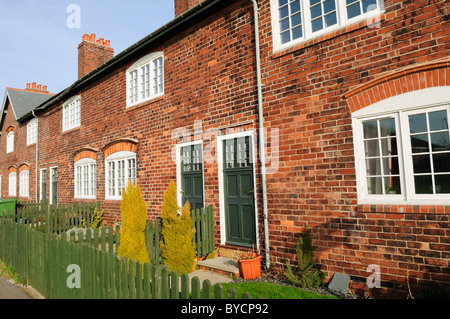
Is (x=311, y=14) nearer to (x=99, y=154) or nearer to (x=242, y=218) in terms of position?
(x=242, y=218)

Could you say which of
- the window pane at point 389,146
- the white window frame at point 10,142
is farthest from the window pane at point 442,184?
the white window frame at point 10,142

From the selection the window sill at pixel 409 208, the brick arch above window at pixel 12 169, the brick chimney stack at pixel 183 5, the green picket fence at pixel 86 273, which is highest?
the brick chimney stack at pixel 183 5

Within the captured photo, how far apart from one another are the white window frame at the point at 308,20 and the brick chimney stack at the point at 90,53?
38.4 feet

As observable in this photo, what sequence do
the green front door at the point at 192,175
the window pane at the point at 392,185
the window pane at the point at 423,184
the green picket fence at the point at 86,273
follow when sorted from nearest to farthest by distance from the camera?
1. the green picket fence at the point at 86,273
2. the window pane at the point at 423,184
3. the window pane at the point at 392,185
4. the green front door at the point at 192,175

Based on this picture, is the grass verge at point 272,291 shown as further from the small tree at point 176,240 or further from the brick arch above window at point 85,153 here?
the brick arch above window at point 85,153

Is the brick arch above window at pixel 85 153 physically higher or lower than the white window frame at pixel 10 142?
lower

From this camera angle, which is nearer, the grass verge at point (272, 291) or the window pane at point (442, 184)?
the window pane at point (442, 184)

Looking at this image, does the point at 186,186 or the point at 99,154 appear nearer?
the point at 186,186

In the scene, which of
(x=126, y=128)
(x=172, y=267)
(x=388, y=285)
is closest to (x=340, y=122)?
(x=388, y=285)

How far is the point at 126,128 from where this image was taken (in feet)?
32.9

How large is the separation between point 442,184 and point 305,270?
96.5 inches

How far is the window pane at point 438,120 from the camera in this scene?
13.7ft

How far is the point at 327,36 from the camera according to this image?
Result: 17.2 ft
